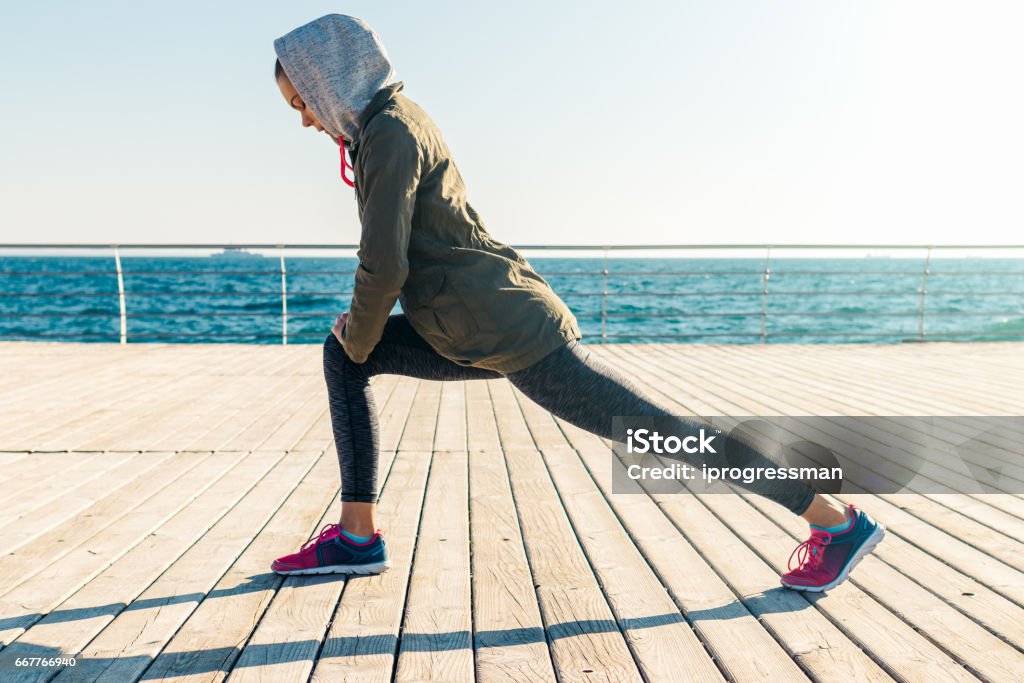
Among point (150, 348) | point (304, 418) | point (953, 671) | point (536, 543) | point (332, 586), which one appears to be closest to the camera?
point (953, 671)

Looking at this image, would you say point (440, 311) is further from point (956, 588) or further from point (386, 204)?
point (956, 588)

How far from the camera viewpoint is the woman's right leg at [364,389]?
66.2 inches

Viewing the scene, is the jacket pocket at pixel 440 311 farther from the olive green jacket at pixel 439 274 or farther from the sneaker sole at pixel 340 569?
the sneaker sole at pixel 340 569

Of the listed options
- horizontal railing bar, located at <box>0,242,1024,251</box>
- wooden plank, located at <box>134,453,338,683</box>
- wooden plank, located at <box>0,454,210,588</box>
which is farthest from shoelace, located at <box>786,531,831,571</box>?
horizontal railing bar, located at <box>0,242,1024,251</box>

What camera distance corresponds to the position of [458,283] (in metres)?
1.46

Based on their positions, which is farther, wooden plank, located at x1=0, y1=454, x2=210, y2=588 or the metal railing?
the metal railing

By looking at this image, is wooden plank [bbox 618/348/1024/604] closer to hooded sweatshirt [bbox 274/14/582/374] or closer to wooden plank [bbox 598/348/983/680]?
wooden plank [bbox 598/348/983/680]

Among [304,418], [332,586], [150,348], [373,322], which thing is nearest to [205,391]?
[304,418]

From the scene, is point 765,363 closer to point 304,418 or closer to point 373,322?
point 304,418

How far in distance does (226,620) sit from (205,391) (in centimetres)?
311

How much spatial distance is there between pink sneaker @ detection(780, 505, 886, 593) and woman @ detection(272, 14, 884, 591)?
66 mm

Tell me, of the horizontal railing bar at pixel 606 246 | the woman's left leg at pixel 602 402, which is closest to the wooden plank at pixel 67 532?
the woman's left leg at pixel 602 402

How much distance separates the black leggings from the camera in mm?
1504

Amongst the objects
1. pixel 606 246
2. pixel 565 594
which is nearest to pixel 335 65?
pixel 565 594
